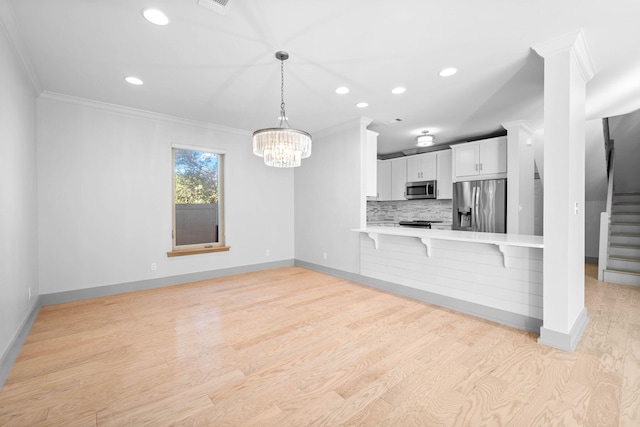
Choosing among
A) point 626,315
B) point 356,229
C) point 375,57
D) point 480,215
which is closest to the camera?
point 375,57

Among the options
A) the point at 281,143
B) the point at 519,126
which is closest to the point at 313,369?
the point at 281,143

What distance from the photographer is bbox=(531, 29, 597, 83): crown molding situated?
2.30 metres

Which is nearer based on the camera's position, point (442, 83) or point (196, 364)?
point (196, 364)

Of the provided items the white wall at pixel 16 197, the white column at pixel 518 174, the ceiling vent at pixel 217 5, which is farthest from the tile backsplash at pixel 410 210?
the white wall at pixel 16 197

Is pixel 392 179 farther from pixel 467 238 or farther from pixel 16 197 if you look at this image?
pixel 16 197

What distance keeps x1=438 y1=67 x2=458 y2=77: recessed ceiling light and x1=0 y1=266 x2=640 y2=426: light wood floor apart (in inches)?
102

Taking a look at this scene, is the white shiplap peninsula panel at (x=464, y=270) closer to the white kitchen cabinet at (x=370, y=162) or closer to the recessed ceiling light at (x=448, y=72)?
the white kitchen cabinet at (x=370, y=162)

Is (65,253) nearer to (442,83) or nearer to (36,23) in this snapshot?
(36,23)

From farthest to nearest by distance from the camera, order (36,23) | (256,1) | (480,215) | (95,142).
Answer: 1. (480,215)
2. (95,142)
3. (36,23)
4. (256,1)

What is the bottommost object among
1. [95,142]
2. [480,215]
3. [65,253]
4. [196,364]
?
[196,364]

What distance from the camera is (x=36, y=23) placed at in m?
2.15

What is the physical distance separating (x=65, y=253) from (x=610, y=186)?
28.4 ft

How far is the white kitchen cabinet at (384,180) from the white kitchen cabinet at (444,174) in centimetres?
126

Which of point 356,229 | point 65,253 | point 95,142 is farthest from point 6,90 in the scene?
point 356,229
